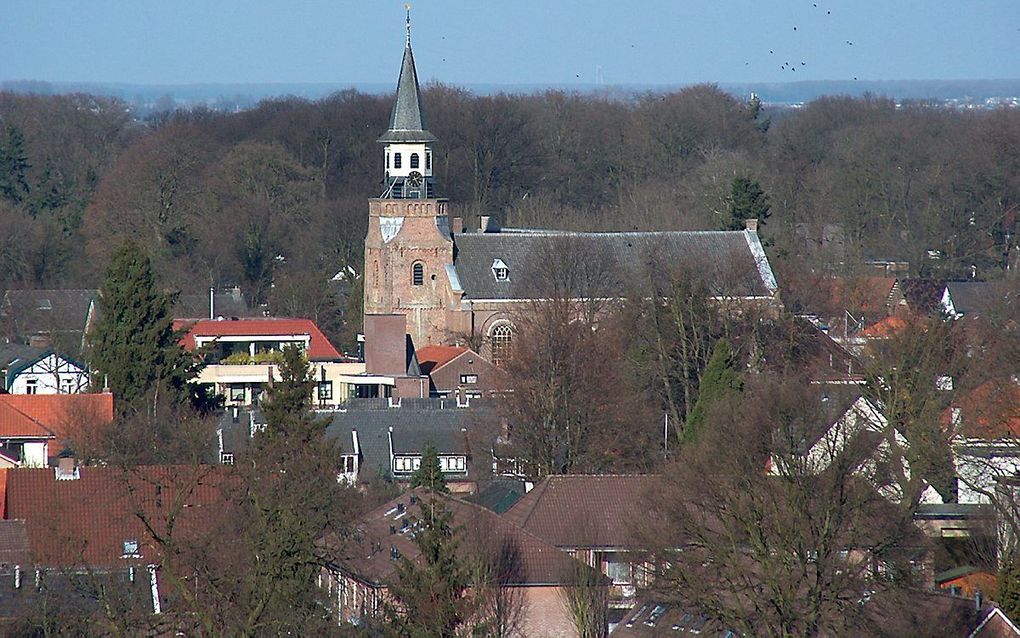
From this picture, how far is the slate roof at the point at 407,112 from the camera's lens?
2354 inches

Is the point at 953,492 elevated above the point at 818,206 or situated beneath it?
situated beneath

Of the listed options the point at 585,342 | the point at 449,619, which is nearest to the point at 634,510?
the point at 449,619

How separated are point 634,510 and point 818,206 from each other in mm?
51189

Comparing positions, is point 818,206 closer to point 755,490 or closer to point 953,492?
point 953,492

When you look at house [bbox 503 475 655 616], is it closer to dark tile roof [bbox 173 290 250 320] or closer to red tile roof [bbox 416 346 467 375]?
red tile roof [bbox 416 346 467 375]

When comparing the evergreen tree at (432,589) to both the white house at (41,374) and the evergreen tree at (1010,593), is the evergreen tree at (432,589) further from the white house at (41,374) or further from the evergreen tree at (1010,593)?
the white house at (41,374)

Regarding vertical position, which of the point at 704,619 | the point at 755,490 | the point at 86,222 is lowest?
the point at 704,619

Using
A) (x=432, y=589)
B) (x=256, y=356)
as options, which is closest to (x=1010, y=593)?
(x=432, y=589)

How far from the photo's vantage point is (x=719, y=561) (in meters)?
25.1

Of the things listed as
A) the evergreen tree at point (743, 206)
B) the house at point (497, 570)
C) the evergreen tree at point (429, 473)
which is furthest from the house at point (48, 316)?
the house at point (497, 570)

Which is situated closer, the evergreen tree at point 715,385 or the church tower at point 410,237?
the evergreen tree at point 715,385

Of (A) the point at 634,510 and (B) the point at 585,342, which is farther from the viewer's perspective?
(B) the point at 585,342

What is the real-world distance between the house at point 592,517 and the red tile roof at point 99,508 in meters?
4.90

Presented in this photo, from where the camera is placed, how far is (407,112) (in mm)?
60656
